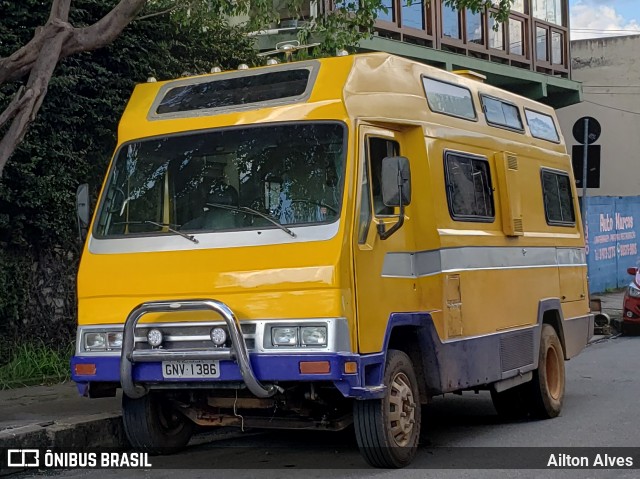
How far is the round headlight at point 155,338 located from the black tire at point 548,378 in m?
4.11

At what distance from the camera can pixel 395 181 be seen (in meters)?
6.94

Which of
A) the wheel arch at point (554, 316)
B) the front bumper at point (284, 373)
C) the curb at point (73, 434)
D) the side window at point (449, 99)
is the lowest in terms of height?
the curb at point (73, 434)

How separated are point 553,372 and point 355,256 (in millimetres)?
3922

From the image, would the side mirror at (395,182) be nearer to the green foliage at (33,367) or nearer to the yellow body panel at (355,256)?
the yellow body panel at (355,256)

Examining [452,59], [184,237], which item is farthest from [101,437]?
[452,59]

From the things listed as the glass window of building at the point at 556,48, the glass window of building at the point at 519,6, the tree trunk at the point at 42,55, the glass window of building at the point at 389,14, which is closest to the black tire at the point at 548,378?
the tree trunk at the point at 42,55

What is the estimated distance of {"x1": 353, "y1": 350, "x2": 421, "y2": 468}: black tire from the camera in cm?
692

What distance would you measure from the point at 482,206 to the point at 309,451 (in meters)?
2.59

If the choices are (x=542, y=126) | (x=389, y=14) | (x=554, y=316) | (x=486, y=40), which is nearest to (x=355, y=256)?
(x=554, y=316)

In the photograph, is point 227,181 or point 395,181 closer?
point 395,181

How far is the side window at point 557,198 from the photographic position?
10.3 metres

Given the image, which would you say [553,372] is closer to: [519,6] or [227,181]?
[227,181]

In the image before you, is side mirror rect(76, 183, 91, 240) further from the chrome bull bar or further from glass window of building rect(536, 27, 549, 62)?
glass window of building rect(536, 27, 549, 62)

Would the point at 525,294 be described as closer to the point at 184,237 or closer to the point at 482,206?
the point at 482,206
